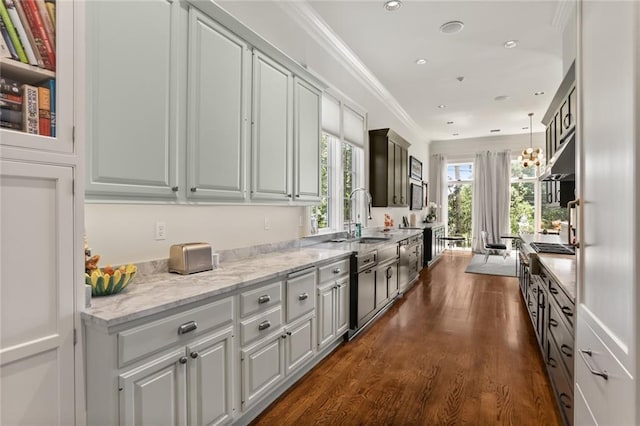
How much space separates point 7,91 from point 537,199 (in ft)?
35.2

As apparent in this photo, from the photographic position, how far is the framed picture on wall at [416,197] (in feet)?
27.6

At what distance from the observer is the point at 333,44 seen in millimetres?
4184

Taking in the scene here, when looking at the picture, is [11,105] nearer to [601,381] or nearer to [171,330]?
[171,330]

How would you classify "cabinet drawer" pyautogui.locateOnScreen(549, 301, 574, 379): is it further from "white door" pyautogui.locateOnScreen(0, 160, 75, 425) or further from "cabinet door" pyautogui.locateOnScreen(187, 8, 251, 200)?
"white door" pyautogui.locateOnScreen(0, 160, 75, 425)

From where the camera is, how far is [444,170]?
10.4m

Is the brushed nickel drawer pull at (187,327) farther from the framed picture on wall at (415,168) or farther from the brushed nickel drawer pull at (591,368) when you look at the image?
the framed picture on wall at (415,168)

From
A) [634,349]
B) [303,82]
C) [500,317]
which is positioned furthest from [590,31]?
[500,317]

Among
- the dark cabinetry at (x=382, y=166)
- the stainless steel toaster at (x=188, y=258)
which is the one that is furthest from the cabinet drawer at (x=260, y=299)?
the dark cabinetry at (x=382, y=166)

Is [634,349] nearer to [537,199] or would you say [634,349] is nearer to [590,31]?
[590,31]

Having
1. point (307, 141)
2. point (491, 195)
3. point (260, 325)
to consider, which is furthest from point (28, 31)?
point (491, 195)

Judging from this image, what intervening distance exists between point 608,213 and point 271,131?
2223 mm

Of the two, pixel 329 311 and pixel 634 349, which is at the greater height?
pixel 634 349

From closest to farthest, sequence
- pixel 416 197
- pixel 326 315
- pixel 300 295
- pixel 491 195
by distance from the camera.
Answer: pixel 300 295 < pixel 326 315 < pixel 416 197 < pixel 491 195

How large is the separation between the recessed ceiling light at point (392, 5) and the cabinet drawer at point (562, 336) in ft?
9.89
